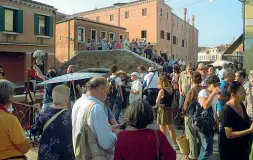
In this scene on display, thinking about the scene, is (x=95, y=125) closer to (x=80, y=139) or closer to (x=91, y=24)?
(x=80, y=139)

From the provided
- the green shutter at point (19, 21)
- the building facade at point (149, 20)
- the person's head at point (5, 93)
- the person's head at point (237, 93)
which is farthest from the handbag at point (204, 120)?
the building facade at point (149, 20)

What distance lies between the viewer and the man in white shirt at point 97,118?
2957mm

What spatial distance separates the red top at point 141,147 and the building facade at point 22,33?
69.1 ft

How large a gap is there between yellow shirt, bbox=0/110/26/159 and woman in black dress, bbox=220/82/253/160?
2.45m

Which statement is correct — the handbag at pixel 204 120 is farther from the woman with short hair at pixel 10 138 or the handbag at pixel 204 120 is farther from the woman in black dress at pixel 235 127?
the woman with short hair at pixel 10 138

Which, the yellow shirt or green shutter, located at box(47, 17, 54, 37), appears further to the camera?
green shutter, located at box(47, 17, 54, 37)

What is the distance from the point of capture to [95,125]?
2.97 meters

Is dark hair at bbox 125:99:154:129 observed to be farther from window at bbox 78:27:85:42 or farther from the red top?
window at bbox 78:27:85:42

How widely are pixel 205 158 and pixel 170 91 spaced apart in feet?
5.76

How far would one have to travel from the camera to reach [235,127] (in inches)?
137

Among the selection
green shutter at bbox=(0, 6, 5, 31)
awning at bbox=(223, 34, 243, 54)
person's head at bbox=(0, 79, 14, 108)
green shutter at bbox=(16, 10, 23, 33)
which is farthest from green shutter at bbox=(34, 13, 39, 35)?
person's head at bbox=(0, 79, 14, 108)

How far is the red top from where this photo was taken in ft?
8.19

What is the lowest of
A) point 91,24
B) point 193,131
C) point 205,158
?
point 205,158

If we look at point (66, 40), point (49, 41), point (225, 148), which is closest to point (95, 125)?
point (225, 148)
